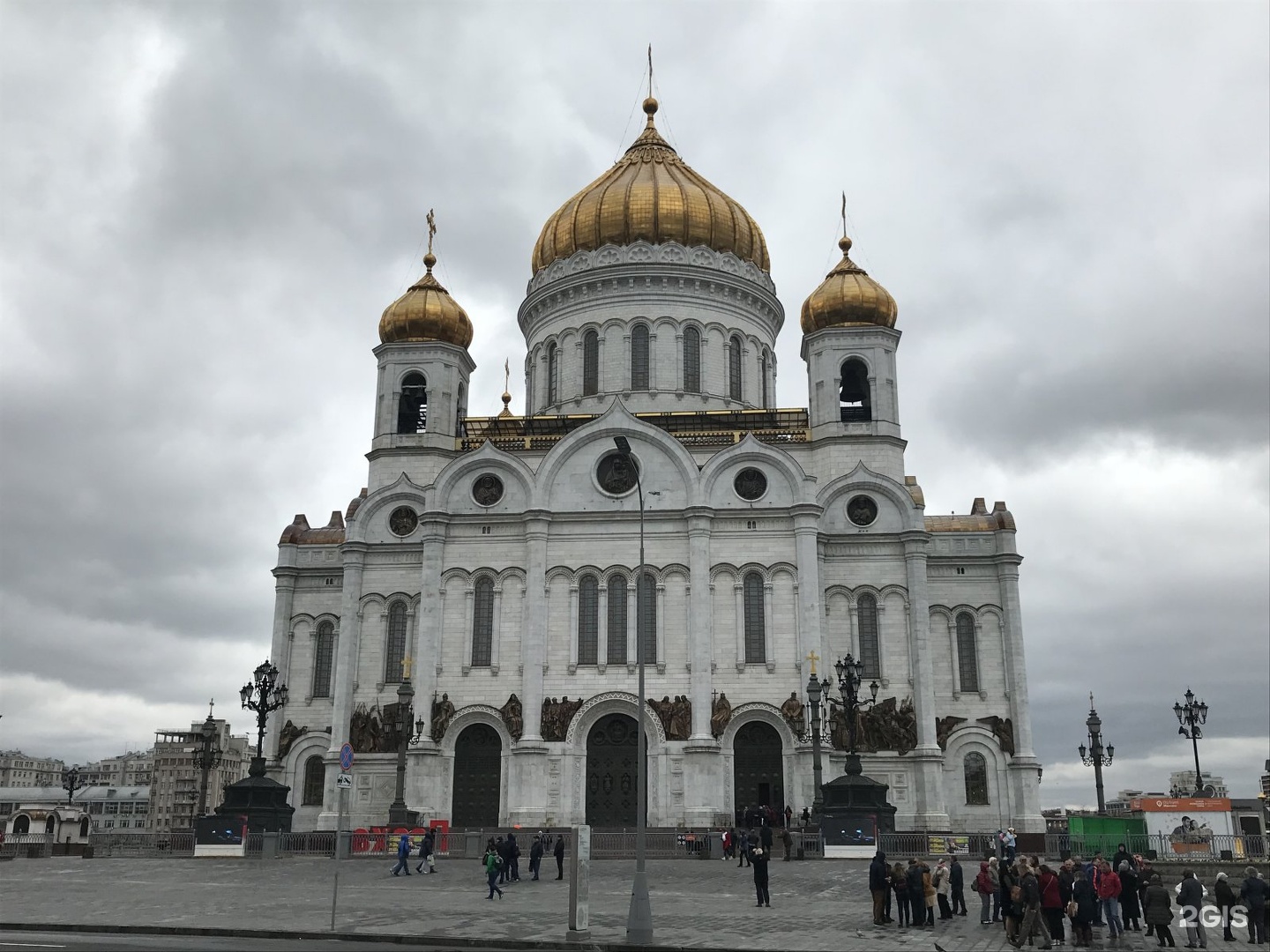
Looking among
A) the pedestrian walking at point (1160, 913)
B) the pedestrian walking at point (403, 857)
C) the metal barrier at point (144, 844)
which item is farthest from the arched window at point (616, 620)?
the pedestrian walking at point (1160, 913)

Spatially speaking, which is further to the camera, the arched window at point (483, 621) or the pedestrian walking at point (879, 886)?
the arched window at point (483, 621)

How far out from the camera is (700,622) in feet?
133

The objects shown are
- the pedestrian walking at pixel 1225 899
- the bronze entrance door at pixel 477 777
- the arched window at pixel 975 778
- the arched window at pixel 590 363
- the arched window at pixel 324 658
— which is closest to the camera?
the pedestrian walking at pixel 1225 899

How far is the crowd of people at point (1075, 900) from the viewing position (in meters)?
16.9

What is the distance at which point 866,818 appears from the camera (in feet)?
104

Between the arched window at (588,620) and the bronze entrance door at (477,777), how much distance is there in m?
4.23

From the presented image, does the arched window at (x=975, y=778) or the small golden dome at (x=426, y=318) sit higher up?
the small golden dome at (x=426, y=318)

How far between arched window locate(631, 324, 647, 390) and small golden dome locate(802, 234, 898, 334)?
6734 millimetres

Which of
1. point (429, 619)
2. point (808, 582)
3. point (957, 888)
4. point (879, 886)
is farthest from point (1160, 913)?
point (429, 619)

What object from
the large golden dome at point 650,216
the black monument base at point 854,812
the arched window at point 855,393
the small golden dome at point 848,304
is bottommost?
the black monument base at point 854,812

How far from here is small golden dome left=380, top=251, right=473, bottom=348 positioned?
47688 mm

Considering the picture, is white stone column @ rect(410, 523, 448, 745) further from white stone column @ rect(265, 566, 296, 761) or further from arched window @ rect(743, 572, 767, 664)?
arched window @ rect(743, 572, 767, 664)

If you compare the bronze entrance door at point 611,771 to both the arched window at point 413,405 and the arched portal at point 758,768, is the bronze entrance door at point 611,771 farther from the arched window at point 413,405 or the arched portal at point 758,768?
the arched window at point 413,405

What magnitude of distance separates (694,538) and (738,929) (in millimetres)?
24490
